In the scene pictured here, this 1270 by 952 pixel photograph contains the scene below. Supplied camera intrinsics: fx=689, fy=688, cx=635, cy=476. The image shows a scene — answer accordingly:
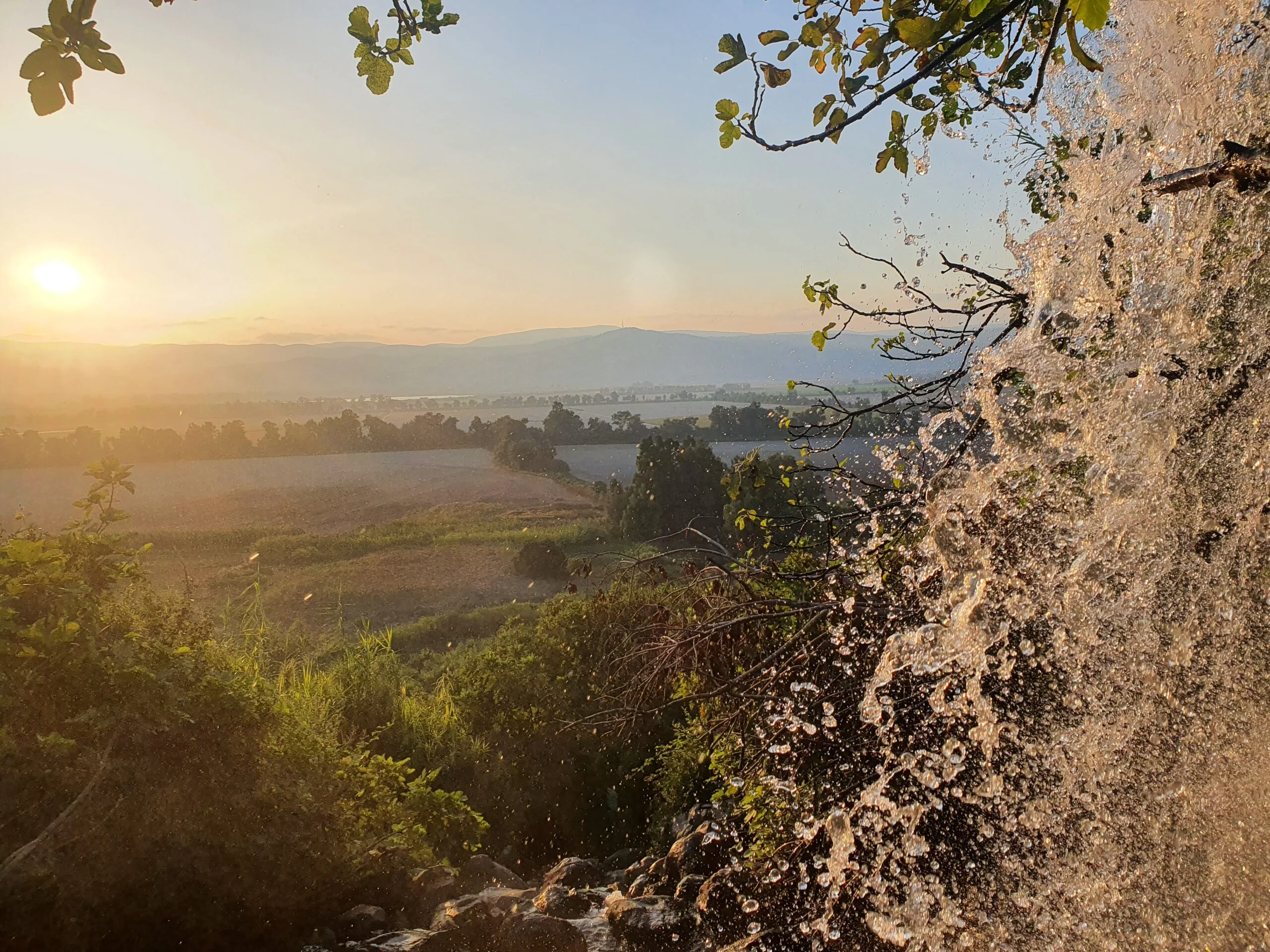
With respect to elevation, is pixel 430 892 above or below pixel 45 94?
below

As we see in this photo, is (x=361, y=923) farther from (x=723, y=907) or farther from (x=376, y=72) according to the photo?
(x=376, y=72)

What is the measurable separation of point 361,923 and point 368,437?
78.8 ft

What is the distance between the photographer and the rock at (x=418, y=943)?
3123 millimetres

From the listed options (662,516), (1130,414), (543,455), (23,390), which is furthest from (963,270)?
(543,455)

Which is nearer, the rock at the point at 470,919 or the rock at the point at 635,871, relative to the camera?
the rock at the point at 470,919

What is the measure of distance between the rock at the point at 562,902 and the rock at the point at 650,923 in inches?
6.3

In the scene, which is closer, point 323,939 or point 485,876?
point 323,939

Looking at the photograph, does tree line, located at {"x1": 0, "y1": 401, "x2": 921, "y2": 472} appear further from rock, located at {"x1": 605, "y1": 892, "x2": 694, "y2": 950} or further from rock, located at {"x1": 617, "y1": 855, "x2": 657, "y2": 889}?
rock, located at {"x1": 605, "y1": 892, "x2": 694, "y2": 950}

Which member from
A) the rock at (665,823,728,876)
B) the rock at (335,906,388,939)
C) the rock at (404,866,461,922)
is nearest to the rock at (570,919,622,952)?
the rock at (665,823,728,876)

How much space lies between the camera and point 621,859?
496 cm

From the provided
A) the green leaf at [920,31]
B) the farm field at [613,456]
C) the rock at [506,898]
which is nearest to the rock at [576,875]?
the rock at [506,898]

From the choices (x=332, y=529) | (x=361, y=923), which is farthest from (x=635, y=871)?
(x=332, y=529)

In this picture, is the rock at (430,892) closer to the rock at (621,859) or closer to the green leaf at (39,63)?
the rock at (621,859)

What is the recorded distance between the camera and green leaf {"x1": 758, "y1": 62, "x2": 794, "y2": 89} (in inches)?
83.9
